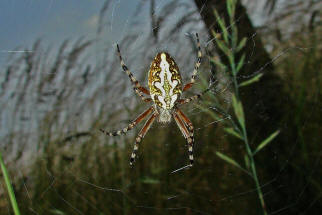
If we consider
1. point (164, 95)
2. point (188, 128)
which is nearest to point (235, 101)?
point (164, 95)

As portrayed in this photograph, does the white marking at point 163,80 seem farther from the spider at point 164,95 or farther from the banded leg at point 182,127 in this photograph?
the banded leg at point 182,127

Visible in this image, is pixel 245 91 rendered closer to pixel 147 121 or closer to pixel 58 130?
pixel 147 121

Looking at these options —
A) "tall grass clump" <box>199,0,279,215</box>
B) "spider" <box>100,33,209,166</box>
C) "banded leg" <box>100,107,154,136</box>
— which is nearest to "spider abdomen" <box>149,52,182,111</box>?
"spider" <box>100,33,209,166</box>

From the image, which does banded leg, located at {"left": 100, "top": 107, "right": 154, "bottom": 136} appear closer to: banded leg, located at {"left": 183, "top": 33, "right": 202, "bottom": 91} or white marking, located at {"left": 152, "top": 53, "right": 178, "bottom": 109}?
white marking, located at {"left": 152, "top": 53, "right": 178, "bottom": 109}

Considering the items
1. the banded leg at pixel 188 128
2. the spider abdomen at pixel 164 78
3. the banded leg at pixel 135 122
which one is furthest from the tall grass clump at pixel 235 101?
the banded leg at pixel 135 122

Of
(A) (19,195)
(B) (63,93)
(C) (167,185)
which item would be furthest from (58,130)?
(C) (167,185)

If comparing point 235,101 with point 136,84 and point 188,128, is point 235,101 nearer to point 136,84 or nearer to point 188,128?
point 136,84

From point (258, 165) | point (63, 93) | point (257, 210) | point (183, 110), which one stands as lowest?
point (257, 210)

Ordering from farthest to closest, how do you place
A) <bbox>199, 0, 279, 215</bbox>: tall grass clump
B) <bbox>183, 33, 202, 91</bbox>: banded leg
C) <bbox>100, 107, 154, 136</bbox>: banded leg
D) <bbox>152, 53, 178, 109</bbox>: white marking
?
<bbox>100, 107, 154, 136</bbox>: banded leg
<bbox>183, 33, 202, 91</bbox>: banded leg
<bbox>152, 53, 178, 109</bbox>: white marking
<bbox>199, 0, 279, 215</bbox>: tall grass clump

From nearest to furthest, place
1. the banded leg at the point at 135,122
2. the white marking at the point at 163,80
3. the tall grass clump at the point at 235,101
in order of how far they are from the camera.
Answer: the tall grass clump at the point at 235,101 → the white marking at the point at 163,80 → the banded leg at the point at 135,122
